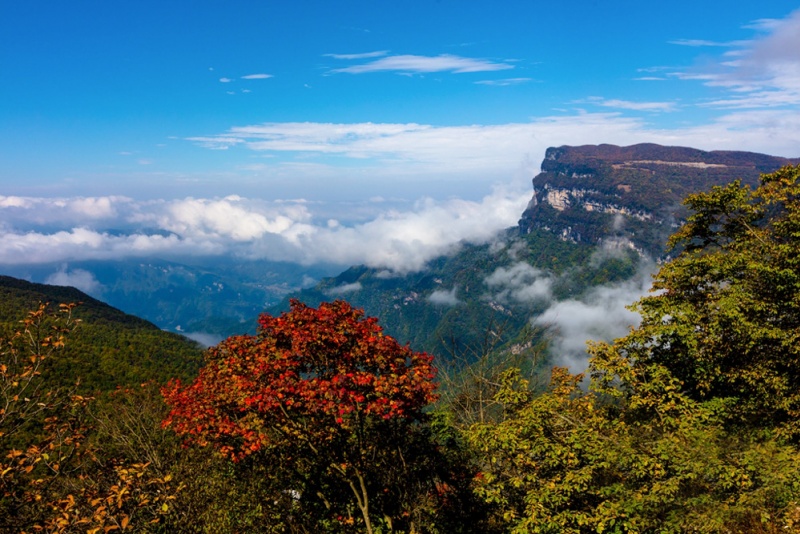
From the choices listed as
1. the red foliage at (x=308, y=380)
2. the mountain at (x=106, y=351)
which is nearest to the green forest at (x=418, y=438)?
the red foliage at (x=308, y=380)

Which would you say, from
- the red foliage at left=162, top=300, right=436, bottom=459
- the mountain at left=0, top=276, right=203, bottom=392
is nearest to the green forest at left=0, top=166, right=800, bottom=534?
the red foliage at left=162, top=300, right=436, bottom=459

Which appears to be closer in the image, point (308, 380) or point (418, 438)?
point (308, 380)

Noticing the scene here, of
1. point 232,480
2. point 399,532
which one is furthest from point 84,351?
point 399,532

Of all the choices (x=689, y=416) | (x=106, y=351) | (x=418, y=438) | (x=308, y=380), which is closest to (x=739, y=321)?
(x=689, y=416)

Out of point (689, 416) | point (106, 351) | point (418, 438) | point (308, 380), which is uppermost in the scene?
point (308, 380)

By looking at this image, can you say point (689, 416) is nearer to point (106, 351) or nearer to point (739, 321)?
point (739, 321)

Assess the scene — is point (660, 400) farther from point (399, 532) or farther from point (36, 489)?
point (36, 489)
